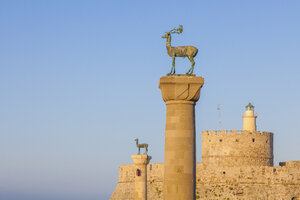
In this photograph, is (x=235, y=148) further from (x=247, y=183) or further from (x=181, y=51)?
(x=181, y=51)

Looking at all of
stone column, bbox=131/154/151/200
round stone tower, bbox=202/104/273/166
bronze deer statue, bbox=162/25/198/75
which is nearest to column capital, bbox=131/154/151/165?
stone column, bbox=131/154/151/200

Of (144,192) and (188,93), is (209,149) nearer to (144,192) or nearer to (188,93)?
(144,192)

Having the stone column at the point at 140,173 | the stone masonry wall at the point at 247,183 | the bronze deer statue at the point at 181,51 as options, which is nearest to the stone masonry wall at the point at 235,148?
the stone masonry wall at the point at 247,183

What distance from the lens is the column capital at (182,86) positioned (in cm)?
1630

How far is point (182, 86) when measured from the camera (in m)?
16.3

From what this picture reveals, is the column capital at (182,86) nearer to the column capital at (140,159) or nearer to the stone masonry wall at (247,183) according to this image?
the column capital at (140,159)

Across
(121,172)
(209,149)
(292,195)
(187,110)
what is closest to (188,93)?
(187,110)

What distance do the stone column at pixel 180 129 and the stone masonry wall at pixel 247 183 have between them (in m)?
45.7

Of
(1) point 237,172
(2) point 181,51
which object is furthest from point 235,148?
(2) point 181,51

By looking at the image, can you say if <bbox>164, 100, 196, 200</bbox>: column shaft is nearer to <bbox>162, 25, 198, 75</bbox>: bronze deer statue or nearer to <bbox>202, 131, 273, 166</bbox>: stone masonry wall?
<bbox>162, 25, 198, 75</bbox>: bronze deer statue

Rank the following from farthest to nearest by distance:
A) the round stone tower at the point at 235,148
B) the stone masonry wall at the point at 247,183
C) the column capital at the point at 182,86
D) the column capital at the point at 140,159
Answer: the round stone tower at the point at 235,148 < the stone masonry wall at the point at 247,183 < the column capital at the point at 140,159 < the column capital at the point at 182,86

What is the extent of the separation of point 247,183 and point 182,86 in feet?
154

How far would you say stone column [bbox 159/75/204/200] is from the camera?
16172mm

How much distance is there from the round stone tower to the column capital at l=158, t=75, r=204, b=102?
49.7 m
